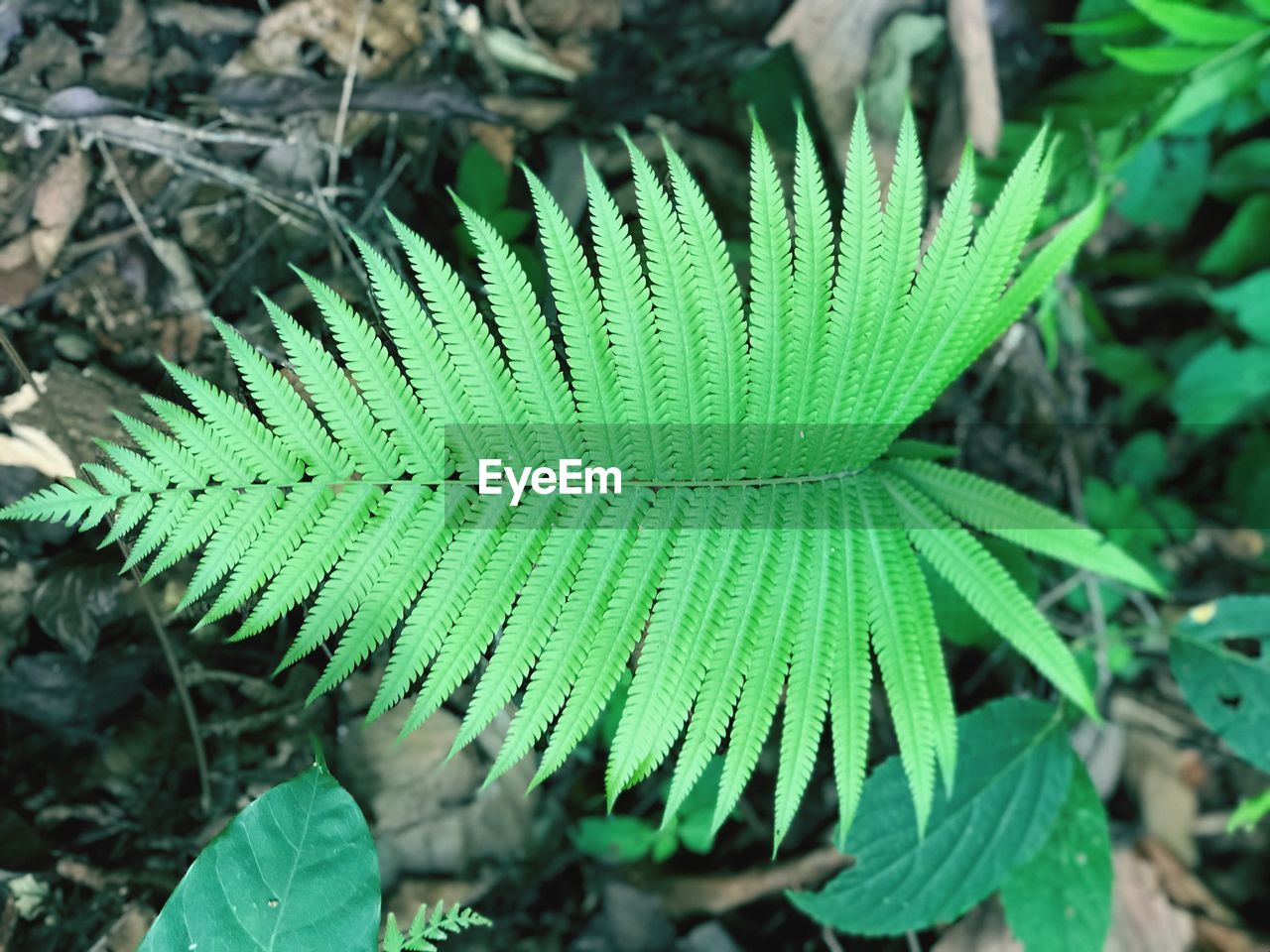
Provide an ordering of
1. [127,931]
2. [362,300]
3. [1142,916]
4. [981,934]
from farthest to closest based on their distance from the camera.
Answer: [1142,916], [981,934], [362,300], [127,931]

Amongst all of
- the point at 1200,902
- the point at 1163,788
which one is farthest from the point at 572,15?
the point at 1200,902

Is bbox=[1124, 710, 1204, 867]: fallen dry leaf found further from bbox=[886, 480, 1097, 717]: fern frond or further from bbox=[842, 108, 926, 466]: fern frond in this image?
bbox=[842, 108, 926, 466]: fern frond

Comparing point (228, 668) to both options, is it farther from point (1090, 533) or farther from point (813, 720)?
point (1090, 533)

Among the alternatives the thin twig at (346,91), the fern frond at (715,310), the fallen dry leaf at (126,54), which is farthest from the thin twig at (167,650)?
the fern frond at (715,310)

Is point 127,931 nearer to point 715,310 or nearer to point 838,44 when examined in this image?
point 715,310

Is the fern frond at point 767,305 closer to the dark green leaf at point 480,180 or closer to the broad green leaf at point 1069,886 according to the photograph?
the dark green leaf at point 480,180

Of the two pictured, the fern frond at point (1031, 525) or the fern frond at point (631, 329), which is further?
the fern frond at point (1031, 525)
